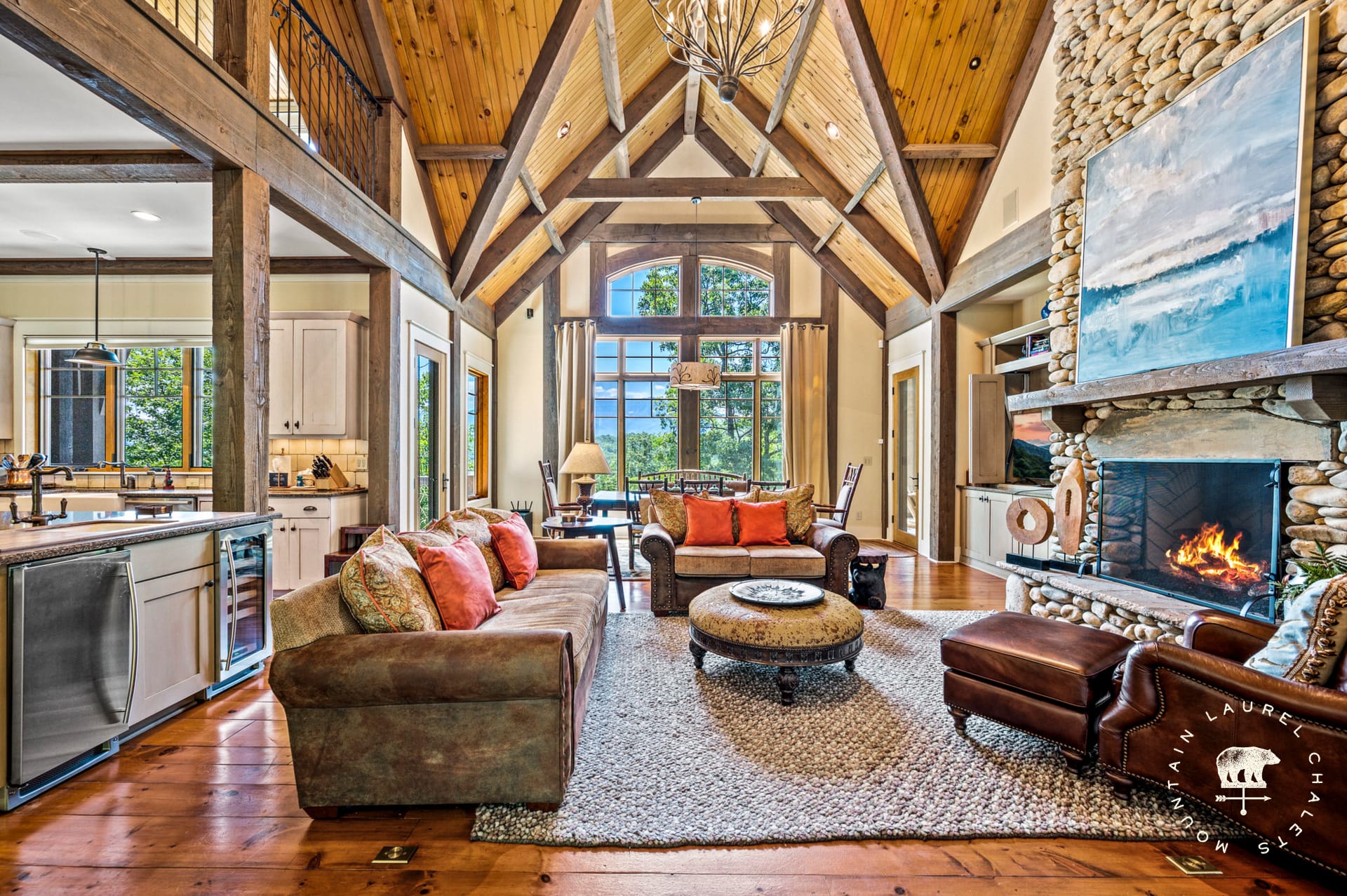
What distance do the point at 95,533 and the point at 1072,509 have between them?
4873 millimetres

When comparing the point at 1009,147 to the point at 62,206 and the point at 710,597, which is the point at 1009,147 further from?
the point at 62,206

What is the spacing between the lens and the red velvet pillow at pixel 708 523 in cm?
456

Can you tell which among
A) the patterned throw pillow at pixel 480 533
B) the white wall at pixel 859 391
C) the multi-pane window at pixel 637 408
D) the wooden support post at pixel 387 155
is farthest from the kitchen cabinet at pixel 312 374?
the white wall at pixel 859 391

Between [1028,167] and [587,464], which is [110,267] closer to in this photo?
[587,464]

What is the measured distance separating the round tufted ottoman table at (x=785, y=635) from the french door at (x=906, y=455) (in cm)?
456


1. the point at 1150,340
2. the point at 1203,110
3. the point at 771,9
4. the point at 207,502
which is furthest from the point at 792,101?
the point at 207,502

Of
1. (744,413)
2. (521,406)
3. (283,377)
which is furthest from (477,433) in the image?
(744,413)

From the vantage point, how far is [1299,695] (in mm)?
1654

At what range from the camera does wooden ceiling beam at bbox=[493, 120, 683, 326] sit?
765 centimetres

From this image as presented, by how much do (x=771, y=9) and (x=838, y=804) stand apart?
5684mm

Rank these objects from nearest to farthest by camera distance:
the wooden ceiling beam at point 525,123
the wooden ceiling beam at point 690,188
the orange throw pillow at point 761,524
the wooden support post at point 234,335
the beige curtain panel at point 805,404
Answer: the wooden support post at point 234,335 → the wooden ceiling beam at point 525,123 → the orange throw pillow at point 761,524 → the wooden ceiling beam at point 690,188 → the beige curtain panel at point 805,404

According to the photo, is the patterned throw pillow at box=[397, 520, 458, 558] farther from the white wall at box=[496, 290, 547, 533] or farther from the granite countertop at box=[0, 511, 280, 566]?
the white wall at box=[496, 290, 547, 533]

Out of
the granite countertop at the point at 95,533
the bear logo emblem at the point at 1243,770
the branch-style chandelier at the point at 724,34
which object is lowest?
the bear logo emblem at the point at 1243,770

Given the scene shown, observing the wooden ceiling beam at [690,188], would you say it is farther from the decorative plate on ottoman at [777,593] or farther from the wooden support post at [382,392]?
the decorative plate on ottoman at [777,593]
